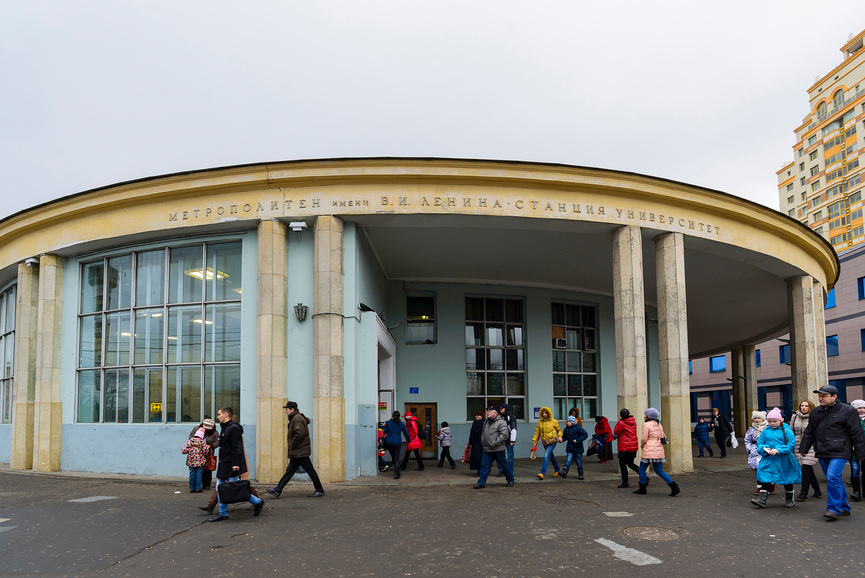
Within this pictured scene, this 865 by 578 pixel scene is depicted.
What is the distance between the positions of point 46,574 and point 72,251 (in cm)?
1119

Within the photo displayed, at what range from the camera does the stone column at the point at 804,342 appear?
1966 cm

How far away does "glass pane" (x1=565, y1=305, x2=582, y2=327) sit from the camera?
76.1ft

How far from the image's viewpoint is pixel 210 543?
26.0 ft

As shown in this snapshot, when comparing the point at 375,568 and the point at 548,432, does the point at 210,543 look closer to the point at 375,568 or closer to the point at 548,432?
the point at 375,568

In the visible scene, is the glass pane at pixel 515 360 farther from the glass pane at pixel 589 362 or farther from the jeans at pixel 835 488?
the jeans at pixel 835 488

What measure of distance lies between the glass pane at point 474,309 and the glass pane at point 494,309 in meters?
0.17

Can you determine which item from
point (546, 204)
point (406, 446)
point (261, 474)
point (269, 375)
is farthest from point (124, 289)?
point (546, 204)

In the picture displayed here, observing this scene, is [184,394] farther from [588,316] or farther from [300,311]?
[588,316]

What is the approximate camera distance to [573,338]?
23188 mm

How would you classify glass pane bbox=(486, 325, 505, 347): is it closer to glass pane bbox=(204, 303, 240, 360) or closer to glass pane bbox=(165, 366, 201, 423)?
glass pane bbox=(204, 303, 240, 360)

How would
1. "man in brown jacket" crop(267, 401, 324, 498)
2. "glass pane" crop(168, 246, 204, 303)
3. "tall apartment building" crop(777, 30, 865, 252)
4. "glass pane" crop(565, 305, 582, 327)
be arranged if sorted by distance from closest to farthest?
1. "man in brown jacket" crop(267, 401, 324, 498)
2. "glass pane" crop(168, 246, 204, 303)
3. "glass pane" crop(565, 305, 582, 327)
4. "tall apartment building" crop(777, 30, 865, 252)

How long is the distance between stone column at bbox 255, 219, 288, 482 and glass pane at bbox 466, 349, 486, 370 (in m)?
8.62

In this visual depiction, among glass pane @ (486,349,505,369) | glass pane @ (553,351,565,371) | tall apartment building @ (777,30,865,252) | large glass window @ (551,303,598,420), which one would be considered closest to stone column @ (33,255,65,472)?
glass pane @ (486,349,505,369)

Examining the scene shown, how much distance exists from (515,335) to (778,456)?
42.0ft
